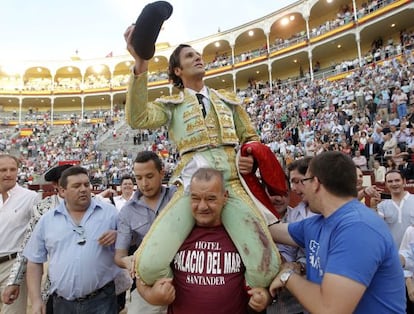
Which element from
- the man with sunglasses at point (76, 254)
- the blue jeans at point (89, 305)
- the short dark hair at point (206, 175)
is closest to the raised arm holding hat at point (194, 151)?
the short dark hair at point (206, 175)

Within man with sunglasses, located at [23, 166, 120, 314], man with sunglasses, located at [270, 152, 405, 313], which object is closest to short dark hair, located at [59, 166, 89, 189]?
man with sunglasses, located at [23, 166, 120, 314]

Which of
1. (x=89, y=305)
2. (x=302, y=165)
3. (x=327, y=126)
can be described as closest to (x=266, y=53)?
(x=327, y=126)

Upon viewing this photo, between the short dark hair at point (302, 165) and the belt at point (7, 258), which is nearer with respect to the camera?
the short dark hair at point (302, 165)

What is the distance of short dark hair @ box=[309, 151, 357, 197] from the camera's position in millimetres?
1550

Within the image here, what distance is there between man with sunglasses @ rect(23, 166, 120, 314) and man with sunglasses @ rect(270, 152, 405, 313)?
1.30 m

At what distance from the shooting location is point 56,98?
3222 cm

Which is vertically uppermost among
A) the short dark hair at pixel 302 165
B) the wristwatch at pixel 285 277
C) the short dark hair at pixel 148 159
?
the short dark hair at pixel 148 159

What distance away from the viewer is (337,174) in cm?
155

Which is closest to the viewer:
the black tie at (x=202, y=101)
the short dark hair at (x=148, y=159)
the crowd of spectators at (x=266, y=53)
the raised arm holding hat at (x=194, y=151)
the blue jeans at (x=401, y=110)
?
the raised arm holding hat at (x=194, y=151)

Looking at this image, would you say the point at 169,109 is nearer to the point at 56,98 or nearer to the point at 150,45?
the point at 150,45

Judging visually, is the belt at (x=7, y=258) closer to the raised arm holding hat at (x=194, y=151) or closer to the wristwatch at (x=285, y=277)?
the raised arm holding hat at (x=194, y=151)

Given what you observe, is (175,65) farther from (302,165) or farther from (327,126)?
(327,126)

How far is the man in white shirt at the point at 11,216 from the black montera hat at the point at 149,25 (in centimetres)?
212

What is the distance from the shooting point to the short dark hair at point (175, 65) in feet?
6.74
